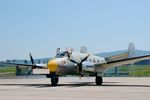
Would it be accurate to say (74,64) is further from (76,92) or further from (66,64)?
(76,92)

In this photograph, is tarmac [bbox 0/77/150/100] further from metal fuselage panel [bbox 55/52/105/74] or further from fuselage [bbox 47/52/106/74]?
metal fuselage panel [bbox 55/52/105/74]

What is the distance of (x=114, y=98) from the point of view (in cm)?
2067

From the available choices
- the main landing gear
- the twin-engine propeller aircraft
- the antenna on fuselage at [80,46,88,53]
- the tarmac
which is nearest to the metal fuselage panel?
the twin-engine propeller aircraft

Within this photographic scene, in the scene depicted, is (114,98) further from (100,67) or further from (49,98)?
(100,67)

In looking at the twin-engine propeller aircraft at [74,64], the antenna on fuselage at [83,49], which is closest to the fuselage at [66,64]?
the twin-engine propeller aircraft at [74,64]

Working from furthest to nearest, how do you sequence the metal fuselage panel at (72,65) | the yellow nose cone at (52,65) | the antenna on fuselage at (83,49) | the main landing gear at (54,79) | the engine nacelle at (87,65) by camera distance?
the antenna on fuselage at (83,49), the engine nacelle at (87,65), the main landing gear at (54,79), the metal fuselage panel at (72,65), the yellow nose cone at (52,65)

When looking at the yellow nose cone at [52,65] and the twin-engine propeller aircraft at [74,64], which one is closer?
the yellow nose cone at [52,65]

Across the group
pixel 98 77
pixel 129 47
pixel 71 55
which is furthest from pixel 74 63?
pixel 129 47

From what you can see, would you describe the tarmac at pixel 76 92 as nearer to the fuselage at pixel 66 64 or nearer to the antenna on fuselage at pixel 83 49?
the fuselage at pixel 66 64

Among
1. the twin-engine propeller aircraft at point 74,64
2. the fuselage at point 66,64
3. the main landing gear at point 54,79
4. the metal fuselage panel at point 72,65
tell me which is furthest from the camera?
the main landing gear at point 54,79

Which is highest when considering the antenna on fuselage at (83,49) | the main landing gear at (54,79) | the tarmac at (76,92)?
the antenna on fuselage at (83,49)

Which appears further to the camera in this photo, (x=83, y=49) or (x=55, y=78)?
(x=83, y=49)

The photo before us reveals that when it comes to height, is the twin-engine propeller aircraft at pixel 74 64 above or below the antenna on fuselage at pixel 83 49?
below

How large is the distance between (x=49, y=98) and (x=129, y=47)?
2777cm
